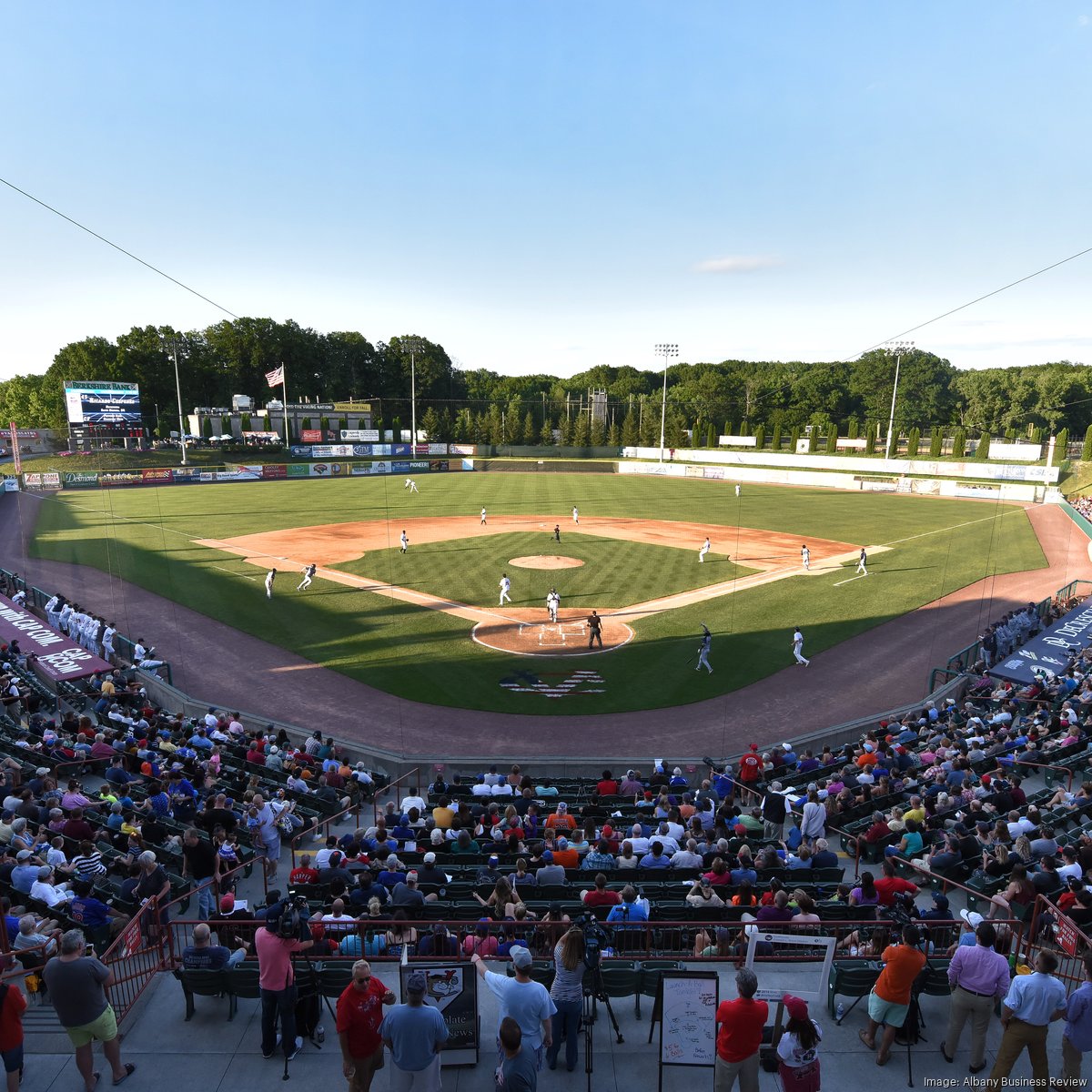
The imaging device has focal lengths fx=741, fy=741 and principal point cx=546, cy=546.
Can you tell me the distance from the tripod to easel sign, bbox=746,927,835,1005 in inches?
52.1

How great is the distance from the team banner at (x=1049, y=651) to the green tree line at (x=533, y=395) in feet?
221

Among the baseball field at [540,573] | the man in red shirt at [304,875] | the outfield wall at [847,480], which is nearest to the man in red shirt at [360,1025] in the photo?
the man in red shirt at [304,875]

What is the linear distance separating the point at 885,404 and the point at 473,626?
9963cm

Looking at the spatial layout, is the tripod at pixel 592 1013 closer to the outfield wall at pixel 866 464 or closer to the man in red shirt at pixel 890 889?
the man in red shirt at pixel 890 889

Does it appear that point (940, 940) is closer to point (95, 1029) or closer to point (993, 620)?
point (95, 1029)

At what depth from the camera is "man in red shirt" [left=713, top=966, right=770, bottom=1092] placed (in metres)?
5.40

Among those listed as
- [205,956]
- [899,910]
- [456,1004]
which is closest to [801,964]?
[899,910]

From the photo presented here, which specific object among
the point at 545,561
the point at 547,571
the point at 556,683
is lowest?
the point at 556,683

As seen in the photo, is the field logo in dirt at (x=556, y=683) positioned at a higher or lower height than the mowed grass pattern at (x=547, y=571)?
lower

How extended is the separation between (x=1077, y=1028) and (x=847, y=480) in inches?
2938

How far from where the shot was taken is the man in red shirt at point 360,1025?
553 cm

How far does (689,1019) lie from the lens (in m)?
5.93

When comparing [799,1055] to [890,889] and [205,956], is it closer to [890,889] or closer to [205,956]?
[890,889]

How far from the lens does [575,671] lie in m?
23.1
